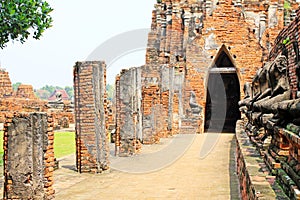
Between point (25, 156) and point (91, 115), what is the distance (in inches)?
111

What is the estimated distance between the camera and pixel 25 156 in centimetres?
552

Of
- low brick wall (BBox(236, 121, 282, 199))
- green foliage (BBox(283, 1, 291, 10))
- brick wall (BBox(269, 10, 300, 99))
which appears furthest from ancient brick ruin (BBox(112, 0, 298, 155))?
low brick wall (BBox(236, 121, 282, 199))

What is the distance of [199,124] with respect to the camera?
1700 cm

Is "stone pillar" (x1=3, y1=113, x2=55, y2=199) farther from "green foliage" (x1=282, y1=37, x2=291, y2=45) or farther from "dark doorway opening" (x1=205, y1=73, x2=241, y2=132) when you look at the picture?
"dark doorway opening" (x1=205, y1=73, x2=241, y2=132)

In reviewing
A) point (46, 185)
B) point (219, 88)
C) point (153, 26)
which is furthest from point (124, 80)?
point (219, 88)

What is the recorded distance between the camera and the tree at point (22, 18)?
26.7ft

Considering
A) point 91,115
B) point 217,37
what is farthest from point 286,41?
point 217,37

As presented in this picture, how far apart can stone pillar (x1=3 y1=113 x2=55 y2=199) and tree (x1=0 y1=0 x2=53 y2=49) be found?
3417 mm

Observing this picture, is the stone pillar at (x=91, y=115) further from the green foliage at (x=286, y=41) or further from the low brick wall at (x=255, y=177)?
the green foliage at (x=286, y=41)

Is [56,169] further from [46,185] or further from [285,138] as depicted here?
[285,138]

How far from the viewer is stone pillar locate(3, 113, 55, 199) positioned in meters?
5.50

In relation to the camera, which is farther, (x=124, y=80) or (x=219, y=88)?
(x=219, y=88)

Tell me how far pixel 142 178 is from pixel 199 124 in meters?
9.44

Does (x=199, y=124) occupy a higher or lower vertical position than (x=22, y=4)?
lower
